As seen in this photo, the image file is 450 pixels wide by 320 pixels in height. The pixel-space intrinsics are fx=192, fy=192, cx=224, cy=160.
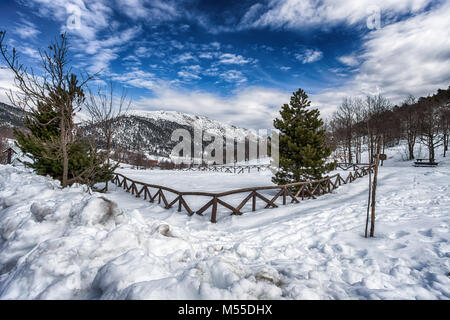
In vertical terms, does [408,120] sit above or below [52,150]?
above

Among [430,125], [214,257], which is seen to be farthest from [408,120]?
[214,257]

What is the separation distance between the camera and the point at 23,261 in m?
2.62

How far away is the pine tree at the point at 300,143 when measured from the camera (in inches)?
426

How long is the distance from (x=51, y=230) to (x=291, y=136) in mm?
10926

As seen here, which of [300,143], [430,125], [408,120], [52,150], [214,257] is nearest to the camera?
[214,257]

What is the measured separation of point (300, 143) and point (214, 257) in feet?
31.5

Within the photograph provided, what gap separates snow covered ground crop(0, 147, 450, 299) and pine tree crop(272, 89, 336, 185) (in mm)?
4835

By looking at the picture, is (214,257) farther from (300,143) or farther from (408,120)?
(408,120)

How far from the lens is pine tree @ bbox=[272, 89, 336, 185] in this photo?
10.8 m

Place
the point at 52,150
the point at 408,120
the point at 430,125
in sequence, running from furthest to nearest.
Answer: the point at 408,120, the point at 430,125, the point at 52,150

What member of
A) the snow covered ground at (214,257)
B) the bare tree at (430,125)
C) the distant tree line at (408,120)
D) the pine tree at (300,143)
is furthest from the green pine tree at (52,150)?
the bare tree at (430,125)

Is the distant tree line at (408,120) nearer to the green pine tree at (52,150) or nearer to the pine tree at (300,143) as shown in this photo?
the pine tree at (300,143)

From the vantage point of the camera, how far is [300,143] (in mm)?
11008
